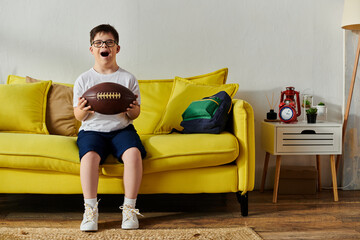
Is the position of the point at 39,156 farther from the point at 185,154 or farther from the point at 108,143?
the point at 185,154

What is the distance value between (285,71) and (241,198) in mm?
1337

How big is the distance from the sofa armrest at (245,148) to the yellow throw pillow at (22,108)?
129 cm

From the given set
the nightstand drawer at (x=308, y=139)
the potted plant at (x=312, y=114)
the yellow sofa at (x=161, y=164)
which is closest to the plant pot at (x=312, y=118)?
the potted plant at (x=312, y=114)

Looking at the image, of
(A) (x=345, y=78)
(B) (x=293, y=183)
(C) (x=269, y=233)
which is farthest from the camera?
(A) (x=345, y=78)

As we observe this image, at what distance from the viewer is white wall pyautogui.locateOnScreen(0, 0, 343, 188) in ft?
10.4

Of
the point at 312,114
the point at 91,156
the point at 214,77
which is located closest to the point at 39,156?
the point at 91,156

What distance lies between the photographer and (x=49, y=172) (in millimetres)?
2207

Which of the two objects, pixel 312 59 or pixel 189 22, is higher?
pixel 189 22

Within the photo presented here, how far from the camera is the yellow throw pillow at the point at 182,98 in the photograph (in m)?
2.66

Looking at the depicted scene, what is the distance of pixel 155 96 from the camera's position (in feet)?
9.50

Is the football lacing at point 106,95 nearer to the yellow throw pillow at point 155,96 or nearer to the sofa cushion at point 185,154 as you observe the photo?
the sofa cushion at point 185,154

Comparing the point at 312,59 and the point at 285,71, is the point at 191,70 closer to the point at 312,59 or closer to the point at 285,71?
the point at 285,71

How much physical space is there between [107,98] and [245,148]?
83 cm

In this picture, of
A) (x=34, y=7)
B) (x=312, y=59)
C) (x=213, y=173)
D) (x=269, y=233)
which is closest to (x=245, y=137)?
(x=213, y=173)
